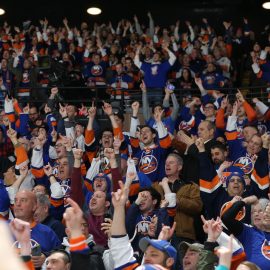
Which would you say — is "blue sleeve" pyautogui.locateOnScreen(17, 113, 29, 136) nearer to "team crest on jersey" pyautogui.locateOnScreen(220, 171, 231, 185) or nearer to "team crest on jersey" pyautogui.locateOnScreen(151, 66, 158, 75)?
"team crest on jersey" pyautogui.locateOnScreen(151, 66, 158, 75)

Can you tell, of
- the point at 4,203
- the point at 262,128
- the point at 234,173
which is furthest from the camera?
the point at 262,128

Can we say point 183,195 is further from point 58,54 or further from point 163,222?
point 58,54

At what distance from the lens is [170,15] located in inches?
686

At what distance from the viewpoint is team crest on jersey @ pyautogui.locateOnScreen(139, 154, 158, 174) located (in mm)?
7375

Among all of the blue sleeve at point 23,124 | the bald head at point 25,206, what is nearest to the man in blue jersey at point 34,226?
the bald head at point 25,206

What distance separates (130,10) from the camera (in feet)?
57.3

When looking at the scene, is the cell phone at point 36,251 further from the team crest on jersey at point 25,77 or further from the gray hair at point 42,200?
the team crest on jersey at point 25,77

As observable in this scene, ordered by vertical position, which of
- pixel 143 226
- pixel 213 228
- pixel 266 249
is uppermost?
pixel 213 228

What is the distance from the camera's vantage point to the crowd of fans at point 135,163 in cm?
425

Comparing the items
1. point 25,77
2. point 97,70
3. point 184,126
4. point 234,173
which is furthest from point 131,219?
point 97,70

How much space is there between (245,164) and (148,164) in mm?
995

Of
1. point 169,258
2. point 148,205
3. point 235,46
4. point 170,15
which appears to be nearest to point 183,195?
point 148,205

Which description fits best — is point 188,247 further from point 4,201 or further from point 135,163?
point 135,163

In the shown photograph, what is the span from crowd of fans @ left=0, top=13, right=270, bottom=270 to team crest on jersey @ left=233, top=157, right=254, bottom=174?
1 centimetres
